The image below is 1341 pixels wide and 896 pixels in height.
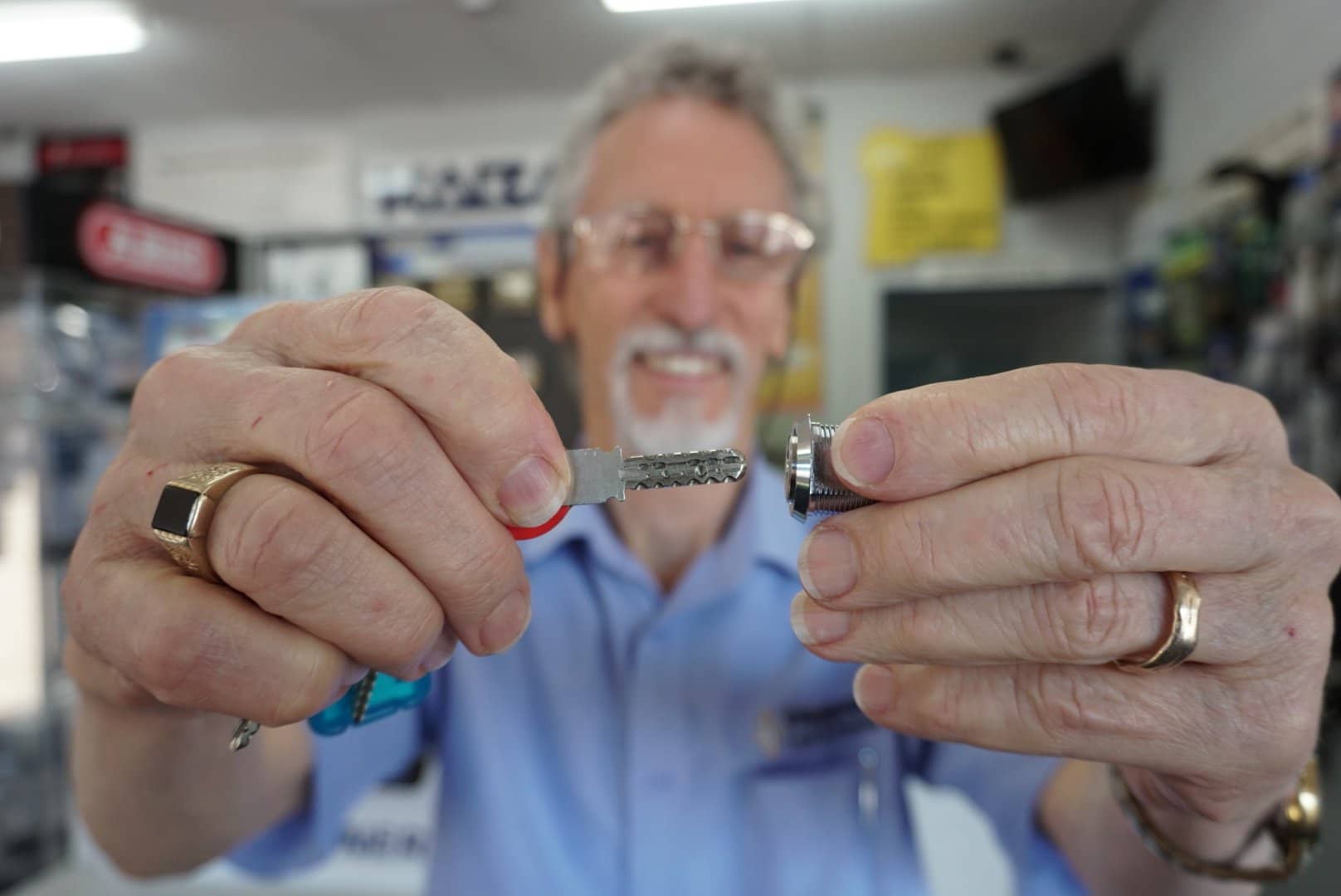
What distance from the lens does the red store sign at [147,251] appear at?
8.54 ft

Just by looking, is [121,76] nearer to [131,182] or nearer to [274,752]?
[131,182]

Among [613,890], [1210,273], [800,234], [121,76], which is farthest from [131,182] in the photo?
[1210,273]

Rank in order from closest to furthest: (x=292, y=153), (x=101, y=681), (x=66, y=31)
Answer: (x=101, y=681)
(x=66, y=31)
(x=292, y=153)

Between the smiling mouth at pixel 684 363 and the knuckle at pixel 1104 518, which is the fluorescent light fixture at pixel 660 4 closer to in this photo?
the smiling mouth at pixel 684 363

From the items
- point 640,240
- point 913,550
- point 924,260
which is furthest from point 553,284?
point 924,260

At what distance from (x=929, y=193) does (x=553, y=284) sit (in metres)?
2.39

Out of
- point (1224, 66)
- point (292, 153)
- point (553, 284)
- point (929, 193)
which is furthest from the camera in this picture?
point (292, 153)

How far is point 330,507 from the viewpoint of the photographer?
16.6 inches

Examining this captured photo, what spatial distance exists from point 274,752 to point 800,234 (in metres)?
0.99

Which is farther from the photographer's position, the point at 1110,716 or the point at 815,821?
the point at 815,821

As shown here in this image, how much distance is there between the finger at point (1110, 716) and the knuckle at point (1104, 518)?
0.32 feet

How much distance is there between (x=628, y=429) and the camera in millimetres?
1169

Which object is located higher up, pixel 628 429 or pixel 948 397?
pixel 948 397

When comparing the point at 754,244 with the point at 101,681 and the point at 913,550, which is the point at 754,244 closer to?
the point at 913,550
